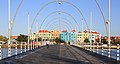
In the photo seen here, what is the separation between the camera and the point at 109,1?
3194 centimetres

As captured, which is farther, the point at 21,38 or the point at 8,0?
the point at 21,38

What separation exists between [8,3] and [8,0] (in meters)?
0.40

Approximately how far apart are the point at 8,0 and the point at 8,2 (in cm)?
28

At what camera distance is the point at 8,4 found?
3228 centimetres

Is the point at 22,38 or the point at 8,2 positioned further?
the point at 22,38

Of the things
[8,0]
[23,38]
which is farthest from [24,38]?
[8,0]

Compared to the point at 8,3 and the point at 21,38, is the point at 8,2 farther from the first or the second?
the point at 21,38

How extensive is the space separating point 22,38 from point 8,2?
146 m

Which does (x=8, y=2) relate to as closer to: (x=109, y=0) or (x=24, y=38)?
(x=109, y=0)

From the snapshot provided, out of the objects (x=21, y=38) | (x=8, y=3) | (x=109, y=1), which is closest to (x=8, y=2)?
(x=8, y=3)

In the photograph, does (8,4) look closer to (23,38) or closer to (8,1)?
(8,1)

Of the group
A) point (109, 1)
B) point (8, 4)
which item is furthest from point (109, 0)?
point (8, 4)

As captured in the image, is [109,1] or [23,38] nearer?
[109,1]

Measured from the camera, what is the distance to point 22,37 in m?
180
